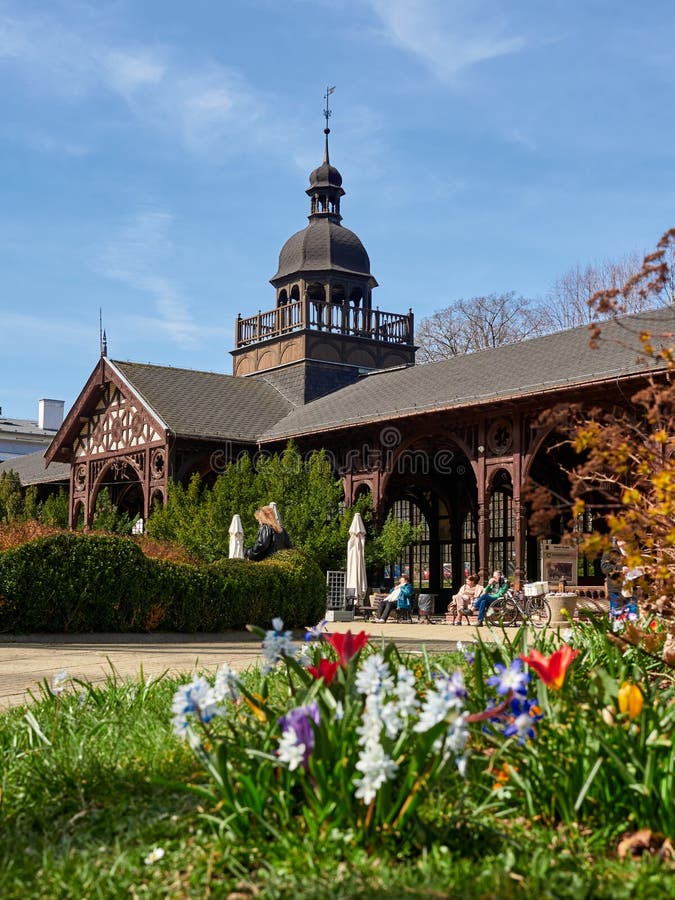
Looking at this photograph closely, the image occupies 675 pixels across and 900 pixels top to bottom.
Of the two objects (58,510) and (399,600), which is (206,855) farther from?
(58,510)

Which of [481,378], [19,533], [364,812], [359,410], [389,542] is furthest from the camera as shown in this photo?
[359,410]

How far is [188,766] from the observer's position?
3646mm

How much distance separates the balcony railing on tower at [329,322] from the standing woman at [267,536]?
17848mm

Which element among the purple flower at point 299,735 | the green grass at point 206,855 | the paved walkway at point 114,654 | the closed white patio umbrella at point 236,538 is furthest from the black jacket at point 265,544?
the purple flower at point 299,735

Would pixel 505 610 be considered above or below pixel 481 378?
below

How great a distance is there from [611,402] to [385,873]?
17.5 metres

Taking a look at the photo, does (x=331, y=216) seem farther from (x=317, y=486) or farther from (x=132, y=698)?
(x=132, y=698)

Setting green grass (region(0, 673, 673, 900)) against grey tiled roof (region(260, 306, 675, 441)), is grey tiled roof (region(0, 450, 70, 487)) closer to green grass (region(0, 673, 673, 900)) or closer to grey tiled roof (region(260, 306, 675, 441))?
grey tiled roof (region(260, 306, 675, 441))

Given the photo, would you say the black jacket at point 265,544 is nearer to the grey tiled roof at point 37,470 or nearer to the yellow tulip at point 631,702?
the yellow tulip at point 631,702

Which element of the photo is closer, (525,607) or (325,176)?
(525,607)

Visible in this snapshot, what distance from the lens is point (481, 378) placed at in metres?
22.6

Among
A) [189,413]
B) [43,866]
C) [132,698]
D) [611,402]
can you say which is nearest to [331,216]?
[189,413]

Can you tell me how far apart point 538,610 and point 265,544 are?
6.29 meters

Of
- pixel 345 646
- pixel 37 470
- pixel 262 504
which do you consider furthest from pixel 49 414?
pixel 345 646
